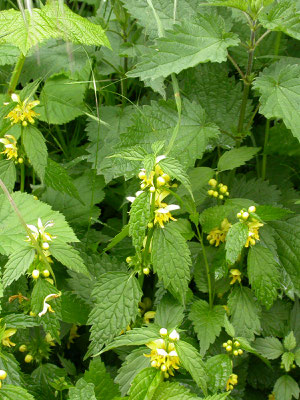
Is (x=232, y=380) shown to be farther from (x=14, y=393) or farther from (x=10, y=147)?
(x=10, y=147)

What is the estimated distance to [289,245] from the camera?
1514 mm

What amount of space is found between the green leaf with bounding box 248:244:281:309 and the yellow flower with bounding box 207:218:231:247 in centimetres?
12

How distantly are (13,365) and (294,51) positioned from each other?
1.46m

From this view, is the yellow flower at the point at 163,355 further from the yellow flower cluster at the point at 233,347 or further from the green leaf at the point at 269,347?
the green leaf at the point at 269,347

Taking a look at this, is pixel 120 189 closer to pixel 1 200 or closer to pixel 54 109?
pixel 54 109

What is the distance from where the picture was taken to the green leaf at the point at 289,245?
4.88 ft

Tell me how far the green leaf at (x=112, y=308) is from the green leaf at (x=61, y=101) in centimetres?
65

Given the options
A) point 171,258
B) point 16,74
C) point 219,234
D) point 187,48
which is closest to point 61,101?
point 16,74

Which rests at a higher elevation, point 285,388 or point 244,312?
point 244,312

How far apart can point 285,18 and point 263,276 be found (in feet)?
2.18

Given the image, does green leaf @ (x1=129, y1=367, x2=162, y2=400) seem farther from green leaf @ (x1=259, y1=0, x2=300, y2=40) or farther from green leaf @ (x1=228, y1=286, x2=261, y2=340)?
green leaf @ (x1=259, y1=0, x2=300, y2=40)

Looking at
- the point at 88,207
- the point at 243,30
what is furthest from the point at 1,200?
the point at 243,30

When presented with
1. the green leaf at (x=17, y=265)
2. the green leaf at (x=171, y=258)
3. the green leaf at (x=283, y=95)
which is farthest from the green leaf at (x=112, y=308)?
the green leaf at (x=283, y=95)

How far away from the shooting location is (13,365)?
1.17m
